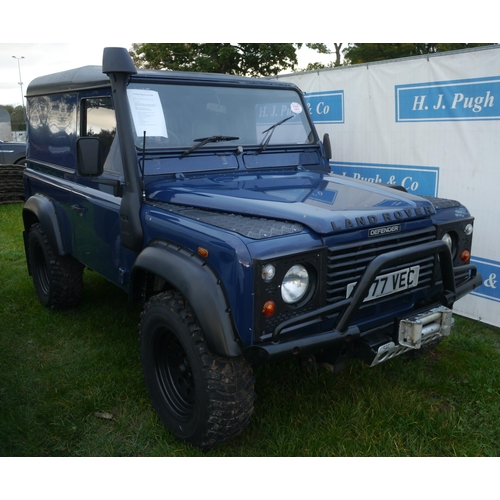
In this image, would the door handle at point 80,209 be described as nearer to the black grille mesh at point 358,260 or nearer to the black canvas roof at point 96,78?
the black canvas roof at point 96,78

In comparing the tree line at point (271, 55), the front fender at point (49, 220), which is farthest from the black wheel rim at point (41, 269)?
the tree line at point (271, 55)

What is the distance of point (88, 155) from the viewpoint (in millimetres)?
2973

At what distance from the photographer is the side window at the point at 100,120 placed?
3258 millimetres

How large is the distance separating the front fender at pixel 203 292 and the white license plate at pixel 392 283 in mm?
633

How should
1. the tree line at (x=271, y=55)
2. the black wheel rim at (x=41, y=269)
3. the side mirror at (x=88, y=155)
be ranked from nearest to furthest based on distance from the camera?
the side mirror at (x=88, y=155) < the black wheel rim at (x=41, y=269) < the tree line at (x=271, y=55)

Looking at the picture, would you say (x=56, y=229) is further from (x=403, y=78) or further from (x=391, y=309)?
(x=403, y=78)

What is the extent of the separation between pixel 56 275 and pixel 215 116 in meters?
2.14

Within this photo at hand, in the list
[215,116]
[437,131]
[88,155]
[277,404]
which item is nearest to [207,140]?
[215,116]

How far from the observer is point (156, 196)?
297cm

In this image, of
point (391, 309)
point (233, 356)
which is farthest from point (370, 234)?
point (233, 356)

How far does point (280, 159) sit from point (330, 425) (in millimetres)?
1823

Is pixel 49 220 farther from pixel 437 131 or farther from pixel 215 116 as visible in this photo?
pixel 437 131

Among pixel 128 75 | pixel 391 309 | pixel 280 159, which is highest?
pixel 128 75

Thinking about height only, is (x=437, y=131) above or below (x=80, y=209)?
above
